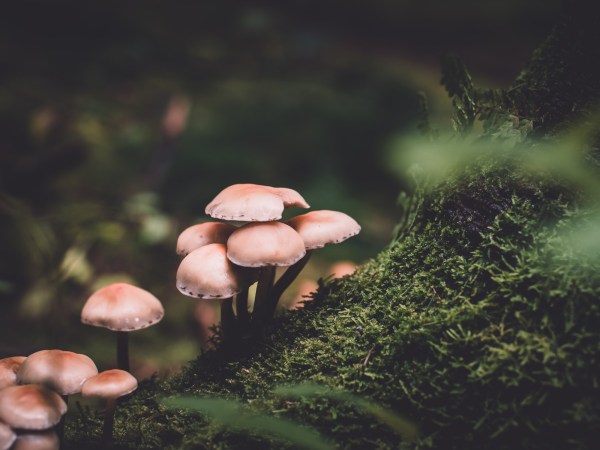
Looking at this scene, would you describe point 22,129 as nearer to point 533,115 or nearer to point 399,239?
point 399,239

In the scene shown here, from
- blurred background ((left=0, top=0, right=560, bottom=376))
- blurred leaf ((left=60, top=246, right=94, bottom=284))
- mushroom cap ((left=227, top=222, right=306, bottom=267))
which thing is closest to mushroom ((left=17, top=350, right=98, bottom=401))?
mushroom cap ((left=227, top=222, right=306, bottom=267))

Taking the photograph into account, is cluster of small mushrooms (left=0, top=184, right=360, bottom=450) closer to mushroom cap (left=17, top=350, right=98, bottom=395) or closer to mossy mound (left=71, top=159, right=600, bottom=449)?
mushroom cap (left=17, top=350, right=98, bottom=395)

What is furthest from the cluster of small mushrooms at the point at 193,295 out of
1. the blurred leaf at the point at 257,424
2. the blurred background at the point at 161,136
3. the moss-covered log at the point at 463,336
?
the blurred background at the point at 161,136

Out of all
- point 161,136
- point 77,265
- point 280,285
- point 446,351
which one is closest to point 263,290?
point 280,285

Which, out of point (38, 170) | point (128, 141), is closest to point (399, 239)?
point (38, 170)

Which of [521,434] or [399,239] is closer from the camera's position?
[521,434]

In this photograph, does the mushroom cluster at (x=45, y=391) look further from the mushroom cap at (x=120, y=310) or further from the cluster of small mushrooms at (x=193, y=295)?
the mushroom cap at (x=120, y=310)
